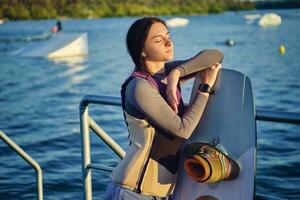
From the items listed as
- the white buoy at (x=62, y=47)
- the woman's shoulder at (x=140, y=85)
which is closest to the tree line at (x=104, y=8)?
the white buoy at (x=62, y=47)

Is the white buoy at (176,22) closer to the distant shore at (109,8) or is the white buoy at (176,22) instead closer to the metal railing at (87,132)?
the distant shore at (109,8)

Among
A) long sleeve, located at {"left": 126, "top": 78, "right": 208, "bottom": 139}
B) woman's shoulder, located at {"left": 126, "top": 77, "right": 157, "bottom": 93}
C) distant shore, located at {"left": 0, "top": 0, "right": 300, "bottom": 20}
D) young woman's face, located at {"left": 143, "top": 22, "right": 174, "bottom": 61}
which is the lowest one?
distant shore, located at {"left": 0, "top": 0, "right": 300, "bottom": 20}

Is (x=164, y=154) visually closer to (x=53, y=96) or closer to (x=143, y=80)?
(x=143, y=80)

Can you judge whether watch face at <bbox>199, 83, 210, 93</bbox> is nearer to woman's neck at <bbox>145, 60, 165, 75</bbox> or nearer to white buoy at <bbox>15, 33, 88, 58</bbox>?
woman's neck at <bbox>145, 60, 165, 75</bbox>

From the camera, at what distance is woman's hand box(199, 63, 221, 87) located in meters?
2.61

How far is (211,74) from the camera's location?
2611 millimetres

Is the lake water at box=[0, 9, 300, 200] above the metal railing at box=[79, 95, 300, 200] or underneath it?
underneath

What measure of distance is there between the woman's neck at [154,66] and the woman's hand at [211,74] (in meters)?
0.20

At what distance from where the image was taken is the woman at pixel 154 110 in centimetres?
244

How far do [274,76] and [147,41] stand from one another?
28.8 metres

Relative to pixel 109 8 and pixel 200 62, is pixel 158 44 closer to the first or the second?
pixel 200 62

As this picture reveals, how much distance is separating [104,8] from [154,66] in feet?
495

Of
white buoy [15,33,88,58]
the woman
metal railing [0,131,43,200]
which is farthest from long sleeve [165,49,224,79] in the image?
white buoy [15,33,88,58]

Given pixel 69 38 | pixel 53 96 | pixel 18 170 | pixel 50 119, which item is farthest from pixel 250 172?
pixel 69 38
